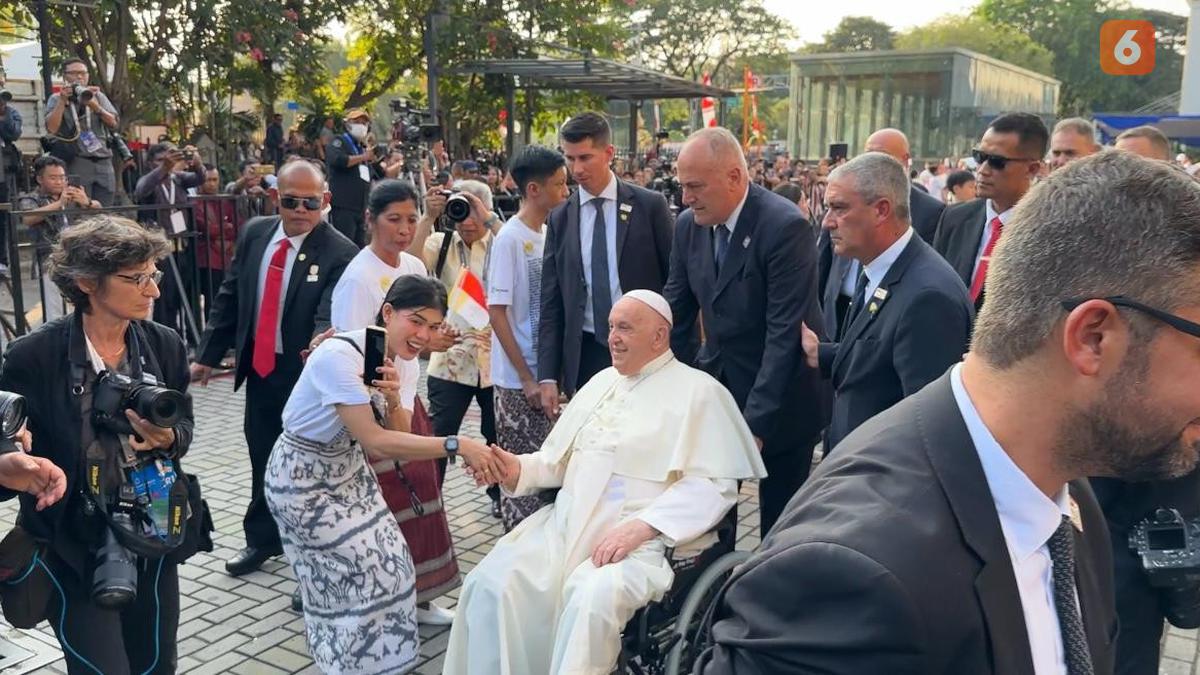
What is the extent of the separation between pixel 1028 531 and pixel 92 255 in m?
2.93

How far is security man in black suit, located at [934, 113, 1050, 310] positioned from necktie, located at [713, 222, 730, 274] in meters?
1.13

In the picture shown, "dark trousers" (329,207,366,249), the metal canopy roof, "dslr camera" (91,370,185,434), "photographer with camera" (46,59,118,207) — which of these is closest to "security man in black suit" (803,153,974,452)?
"dslr camera" (91,370,185,434)

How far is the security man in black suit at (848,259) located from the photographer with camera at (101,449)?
9.49 feet

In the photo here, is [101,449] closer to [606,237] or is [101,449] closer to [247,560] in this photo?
[247,560]

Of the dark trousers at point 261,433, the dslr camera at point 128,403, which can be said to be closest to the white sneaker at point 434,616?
the dark trousers at point 261,433

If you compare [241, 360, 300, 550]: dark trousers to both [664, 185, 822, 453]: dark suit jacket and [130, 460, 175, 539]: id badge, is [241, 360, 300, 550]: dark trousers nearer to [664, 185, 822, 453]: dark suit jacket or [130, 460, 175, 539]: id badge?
[130, 460, 175, 539]: id badge

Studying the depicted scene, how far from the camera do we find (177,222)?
8.59 meters

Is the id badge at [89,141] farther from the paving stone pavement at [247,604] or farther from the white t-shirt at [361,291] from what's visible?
the white t-shirt at [361,291]

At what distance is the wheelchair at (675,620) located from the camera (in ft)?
10.6

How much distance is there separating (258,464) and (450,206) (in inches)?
68.4

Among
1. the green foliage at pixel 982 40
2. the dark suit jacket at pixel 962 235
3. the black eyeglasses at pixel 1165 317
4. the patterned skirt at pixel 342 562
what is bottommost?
the patterned skirt at pixel 342 562

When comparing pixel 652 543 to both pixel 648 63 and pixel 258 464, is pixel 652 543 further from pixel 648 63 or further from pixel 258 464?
pixel 648 63

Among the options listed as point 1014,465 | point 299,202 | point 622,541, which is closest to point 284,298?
point 299,202

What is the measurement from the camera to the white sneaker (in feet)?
14.6
